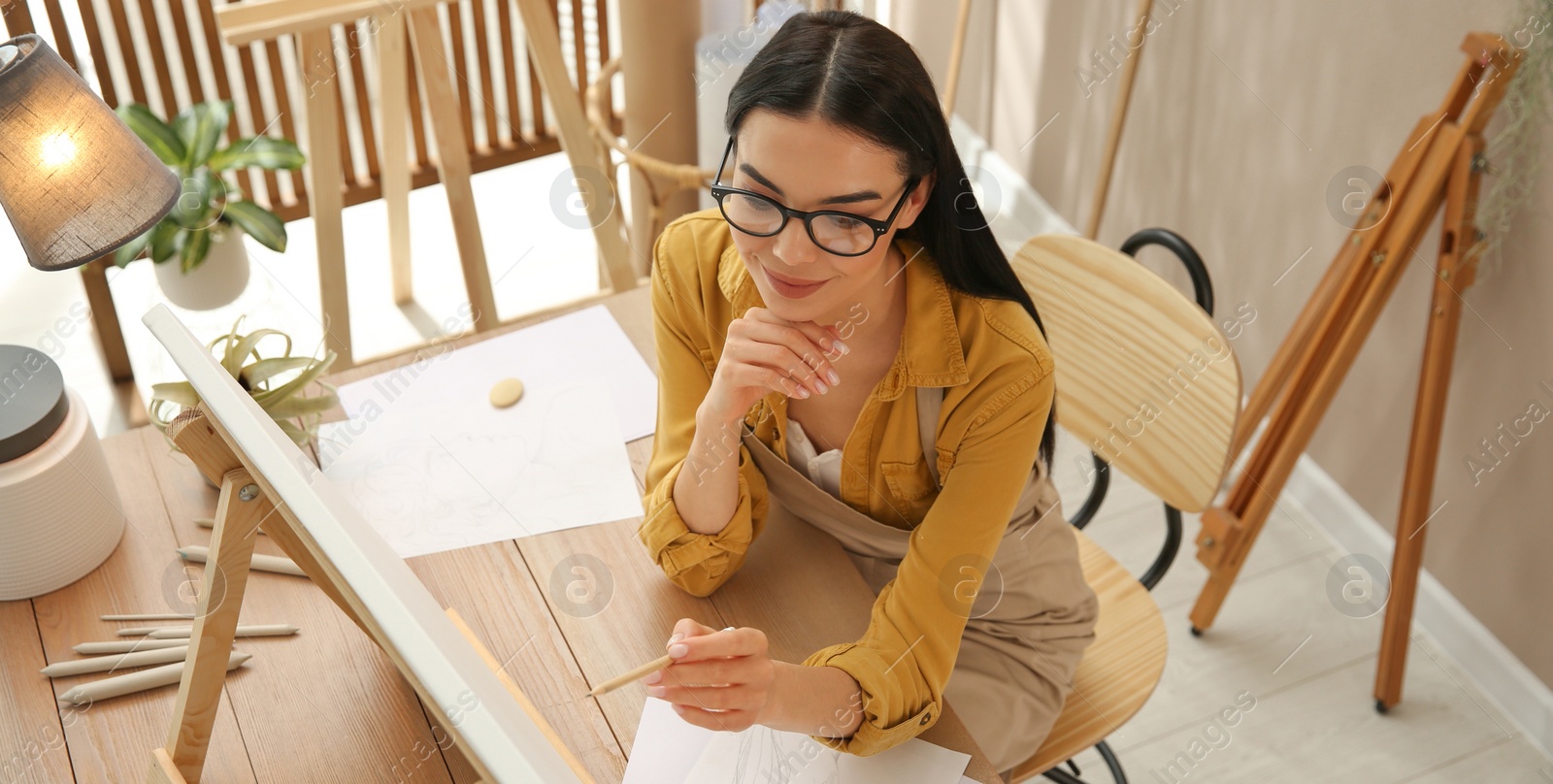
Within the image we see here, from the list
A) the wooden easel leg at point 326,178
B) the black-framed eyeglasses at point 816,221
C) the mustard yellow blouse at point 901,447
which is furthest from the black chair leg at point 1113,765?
the wooden easel leg at point 326,178

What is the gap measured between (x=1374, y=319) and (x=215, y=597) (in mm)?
1662

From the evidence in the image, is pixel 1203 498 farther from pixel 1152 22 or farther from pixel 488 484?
pixel 1152 22

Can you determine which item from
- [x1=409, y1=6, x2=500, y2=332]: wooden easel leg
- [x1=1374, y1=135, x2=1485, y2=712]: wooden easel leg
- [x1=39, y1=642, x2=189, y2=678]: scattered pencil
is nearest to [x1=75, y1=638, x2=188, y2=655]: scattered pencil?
[x1=39, y1=642, x2=189, y2=678]: scattered pencil

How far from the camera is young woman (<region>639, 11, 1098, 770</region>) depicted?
42.9 inches

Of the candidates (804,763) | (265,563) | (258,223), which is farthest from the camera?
(258,223)

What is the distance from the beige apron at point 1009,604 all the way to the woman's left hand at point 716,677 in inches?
12.0

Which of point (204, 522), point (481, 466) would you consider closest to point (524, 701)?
point (481, 466)

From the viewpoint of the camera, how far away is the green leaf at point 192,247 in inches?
86.9

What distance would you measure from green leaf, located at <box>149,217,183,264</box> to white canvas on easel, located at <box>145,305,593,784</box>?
3.89 feet

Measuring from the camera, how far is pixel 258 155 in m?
2.32

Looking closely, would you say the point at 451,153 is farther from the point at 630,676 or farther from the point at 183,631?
the point at 630,676

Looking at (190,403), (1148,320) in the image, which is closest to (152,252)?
(190,403)

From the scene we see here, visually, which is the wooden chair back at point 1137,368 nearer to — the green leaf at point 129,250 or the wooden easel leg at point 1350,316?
the wooden easel leg at point 1350,316

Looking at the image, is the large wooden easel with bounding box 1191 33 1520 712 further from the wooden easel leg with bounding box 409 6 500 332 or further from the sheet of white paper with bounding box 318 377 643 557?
the wooden easel leg with bounding box 409 6 500 332
